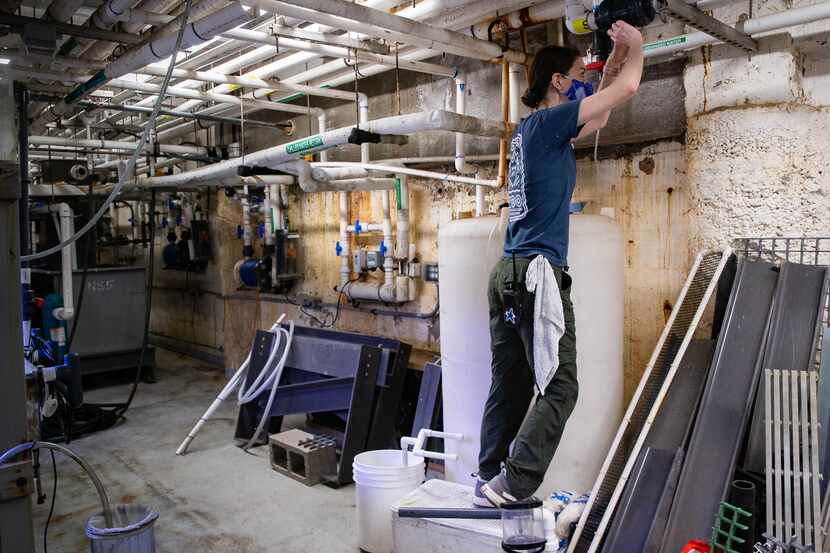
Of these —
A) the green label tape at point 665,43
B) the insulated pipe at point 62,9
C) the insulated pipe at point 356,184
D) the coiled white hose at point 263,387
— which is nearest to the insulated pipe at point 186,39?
the insulated pipe at point 62,9

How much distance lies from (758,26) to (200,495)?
3.44 meters

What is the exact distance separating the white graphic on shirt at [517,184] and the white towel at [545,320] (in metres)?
0.22

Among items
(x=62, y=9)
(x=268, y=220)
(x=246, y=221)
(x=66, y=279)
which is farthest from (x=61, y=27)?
(x=246, y=221)

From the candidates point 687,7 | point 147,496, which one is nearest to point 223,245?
point 147,496

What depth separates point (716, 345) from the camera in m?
2.42

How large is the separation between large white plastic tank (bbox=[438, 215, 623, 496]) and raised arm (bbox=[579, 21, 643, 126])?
619 millimetres

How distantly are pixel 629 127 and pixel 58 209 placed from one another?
4.76 meters

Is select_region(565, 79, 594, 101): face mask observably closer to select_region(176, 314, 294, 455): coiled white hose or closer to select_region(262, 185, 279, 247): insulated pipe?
select_region(176, 314, 294, 455): coiled white hose

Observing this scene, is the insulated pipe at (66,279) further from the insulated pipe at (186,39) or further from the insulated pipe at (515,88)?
the insulated pipe at (515,88)

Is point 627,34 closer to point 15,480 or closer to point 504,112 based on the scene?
point 504,112

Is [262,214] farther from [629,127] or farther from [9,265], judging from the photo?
[9,265]

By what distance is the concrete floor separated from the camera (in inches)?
117

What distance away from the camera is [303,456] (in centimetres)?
359

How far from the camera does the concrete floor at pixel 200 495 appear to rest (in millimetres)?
2963
